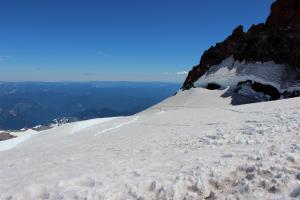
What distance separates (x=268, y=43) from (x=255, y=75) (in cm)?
629

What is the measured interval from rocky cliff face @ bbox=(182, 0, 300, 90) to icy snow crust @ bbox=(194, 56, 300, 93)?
1.04 meters

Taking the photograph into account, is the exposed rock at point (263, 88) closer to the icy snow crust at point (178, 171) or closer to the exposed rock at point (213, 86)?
the exposed rock at point (213, 86)

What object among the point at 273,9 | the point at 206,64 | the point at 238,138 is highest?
the point at 273,9

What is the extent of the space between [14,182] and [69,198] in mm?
3453

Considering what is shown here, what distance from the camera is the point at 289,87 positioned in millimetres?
46312

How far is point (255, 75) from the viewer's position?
5053 cm

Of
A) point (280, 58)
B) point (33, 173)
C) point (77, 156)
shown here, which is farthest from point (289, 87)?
point (33, 173)

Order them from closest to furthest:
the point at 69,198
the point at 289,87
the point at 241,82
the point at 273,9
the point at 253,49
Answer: the point at 69,198 → the point at 289,87 → the point at 241,82 → the point at 253,49 → the point at 273,9

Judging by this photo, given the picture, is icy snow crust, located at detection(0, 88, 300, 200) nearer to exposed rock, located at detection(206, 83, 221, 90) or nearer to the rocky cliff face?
exposed rock, located at detection(206, 83, 221, 90)

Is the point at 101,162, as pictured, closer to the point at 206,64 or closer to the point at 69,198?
the point at 69,198

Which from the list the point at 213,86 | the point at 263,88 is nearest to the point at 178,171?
the point at 263,88

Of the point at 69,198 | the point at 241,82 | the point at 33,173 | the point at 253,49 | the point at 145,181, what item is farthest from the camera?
the point at 253,49

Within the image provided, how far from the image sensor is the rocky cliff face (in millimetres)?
50956

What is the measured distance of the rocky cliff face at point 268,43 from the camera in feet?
167
